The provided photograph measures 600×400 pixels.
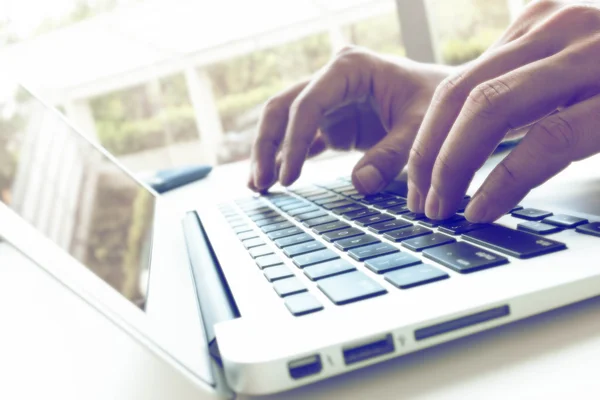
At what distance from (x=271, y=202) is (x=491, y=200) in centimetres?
44

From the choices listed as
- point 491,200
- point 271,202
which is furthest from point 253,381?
point 271,202

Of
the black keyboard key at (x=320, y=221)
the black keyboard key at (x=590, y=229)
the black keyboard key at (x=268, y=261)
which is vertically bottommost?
the black keyboard key at (x=320, y=221)

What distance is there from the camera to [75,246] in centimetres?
37

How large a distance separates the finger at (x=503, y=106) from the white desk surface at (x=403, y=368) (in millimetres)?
177

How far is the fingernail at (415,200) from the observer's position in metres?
0.48

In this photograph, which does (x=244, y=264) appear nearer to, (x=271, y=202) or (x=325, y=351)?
(x=325, y=351)

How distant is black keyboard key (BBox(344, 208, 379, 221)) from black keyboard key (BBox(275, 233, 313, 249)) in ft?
0.24

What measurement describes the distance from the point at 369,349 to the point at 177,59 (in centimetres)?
519

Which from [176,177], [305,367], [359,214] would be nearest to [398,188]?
[359,214]

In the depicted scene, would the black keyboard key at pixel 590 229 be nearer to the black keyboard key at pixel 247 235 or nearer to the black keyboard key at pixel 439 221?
the black keyboard key at pixel 439 221

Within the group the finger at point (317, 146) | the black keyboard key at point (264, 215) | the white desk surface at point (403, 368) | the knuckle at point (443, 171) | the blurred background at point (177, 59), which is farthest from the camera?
the blurred background at point (177, 59)

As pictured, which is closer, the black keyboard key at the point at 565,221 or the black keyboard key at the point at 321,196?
the black keyboard key at the point at 565,221

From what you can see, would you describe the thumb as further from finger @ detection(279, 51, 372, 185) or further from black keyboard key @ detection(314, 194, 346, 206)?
finger @ detection(279, 51, 372, 185)

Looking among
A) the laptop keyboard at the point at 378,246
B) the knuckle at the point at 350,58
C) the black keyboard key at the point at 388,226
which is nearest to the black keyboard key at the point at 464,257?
the laptop keyboard at the point at 378,246
